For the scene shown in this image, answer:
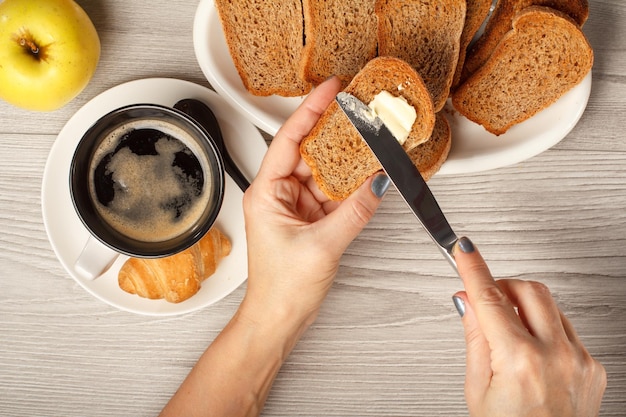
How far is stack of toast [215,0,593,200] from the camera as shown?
0.93m

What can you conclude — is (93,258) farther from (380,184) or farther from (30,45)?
(380,184)

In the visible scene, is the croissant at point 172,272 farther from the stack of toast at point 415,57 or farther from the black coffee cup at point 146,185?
the stack of toast at point 415,57

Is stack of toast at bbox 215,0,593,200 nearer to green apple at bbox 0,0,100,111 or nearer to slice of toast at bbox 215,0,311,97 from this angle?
slice of toast at bbox 215,0,311,97

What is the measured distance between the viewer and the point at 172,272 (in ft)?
3.33

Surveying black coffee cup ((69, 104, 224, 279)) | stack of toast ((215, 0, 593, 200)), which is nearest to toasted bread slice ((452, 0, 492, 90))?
stack of toast ((215, 0, 593, 200))

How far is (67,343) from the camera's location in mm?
1130

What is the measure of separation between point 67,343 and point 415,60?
86 cm

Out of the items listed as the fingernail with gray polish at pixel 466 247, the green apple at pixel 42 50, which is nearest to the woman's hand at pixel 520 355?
the fingernail with gray polish at pixel 466 247

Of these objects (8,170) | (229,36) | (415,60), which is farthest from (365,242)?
(8,170)

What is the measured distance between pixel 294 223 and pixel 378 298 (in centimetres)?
31

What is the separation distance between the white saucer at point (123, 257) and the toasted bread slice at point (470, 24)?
0.38 meters

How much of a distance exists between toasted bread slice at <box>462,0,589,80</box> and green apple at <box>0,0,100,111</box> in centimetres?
69

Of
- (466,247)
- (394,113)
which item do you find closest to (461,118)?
(394,113)

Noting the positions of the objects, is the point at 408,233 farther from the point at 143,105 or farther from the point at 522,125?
the point at 143,105
